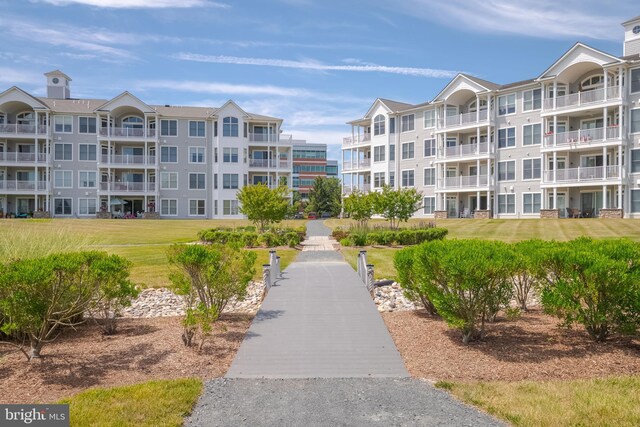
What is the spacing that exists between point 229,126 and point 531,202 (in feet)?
104

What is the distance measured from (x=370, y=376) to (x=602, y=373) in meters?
3.14

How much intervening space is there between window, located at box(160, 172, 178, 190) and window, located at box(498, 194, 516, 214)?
33265 mm

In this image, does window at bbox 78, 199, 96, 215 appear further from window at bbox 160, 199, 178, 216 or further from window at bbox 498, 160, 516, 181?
window at bbox 498, 160, 516, 181

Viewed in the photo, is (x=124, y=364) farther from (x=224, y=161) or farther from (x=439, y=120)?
(x=224, y=161)

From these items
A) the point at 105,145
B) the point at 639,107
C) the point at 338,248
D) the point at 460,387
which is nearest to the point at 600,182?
the point at 639,107

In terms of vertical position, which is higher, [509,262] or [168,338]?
[509,262]

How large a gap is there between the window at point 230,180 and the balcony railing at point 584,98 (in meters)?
31.4

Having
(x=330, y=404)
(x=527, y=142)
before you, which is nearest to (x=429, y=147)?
(x=527, y=142)

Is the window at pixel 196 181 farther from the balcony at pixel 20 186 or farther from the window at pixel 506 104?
the window at pixel 506 104

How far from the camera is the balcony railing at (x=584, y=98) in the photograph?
115 ft

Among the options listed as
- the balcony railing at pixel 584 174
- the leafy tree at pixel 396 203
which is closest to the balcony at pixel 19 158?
the leafy tree at pixel 396 203

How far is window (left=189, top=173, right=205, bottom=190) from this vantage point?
→ 54.1 metres

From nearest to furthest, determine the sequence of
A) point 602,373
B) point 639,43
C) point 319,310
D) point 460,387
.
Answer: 1. point 460,387
2. point 602,373
3. point 319,310
4. point 639,43

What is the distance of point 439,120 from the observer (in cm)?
4722
